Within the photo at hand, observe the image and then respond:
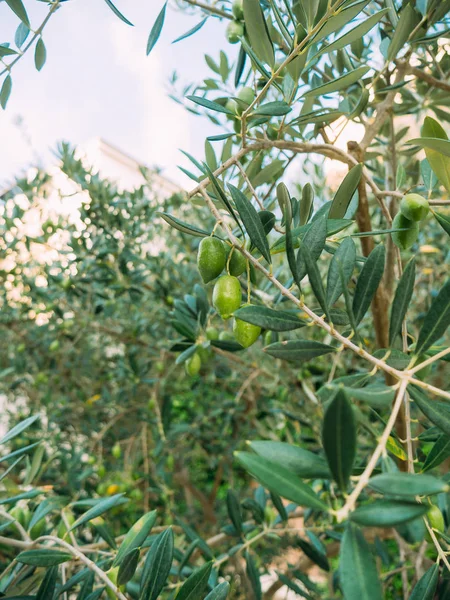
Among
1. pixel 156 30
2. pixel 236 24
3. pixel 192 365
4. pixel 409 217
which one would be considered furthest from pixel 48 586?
pixel 236 24

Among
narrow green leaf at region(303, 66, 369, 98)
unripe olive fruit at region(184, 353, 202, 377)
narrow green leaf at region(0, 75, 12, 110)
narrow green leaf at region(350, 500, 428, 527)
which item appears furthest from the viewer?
unripe olive fruit at region(184, 353, 202, 377)

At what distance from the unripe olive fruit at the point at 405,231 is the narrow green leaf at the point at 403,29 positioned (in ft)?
1.38

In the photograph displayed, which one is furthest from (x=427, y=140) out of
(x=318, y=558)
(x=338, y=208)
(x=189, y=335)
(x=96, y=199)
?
(x=96, y=199)

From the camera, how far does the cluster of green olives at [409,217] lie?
0.64m

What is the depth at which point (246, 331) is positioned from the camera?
693 millimetres

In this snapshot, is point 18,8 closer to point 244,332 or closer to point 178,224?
point 178,224

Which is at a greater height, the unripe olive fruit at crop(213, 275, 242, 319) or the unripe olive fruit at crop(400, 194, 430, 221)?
the unripe olive fruit at crop(400, 194, 430, 221)

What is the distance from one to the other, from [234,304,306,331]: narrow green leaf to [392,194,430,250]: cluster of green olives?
0.78 ft

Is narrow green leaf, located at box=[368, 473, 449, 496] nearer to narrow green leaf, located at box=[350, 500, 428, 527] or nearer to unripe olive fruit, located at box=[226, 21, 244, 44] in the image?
narrow green leaf, located at box=[350, 500, 428, 527]

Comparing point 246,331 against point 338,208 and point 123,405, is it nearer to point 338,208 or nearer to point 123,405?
point 338,208

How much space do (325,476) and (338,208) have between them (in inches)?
16.3

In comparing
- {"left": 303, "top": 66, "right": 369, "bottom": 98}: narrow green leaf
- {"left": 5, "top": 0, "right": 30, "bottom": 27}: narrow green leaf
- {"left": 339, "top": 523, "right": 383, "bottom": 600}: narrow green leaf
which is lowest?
{"left": 339, "top": 523, "right": 383, "bottom": 600}: narrow green leaf

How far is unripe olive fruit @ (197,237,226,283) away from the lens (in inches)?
25.3

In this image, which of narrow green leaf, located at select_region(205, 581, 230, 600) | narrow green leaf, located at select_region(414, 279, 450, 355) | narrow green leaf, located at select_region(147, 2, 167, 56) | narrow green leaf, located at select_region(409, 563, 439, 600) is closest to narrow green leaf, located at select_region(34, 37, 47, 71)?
narrow green leaf, located at select_region(147, 2, 167, 56)
